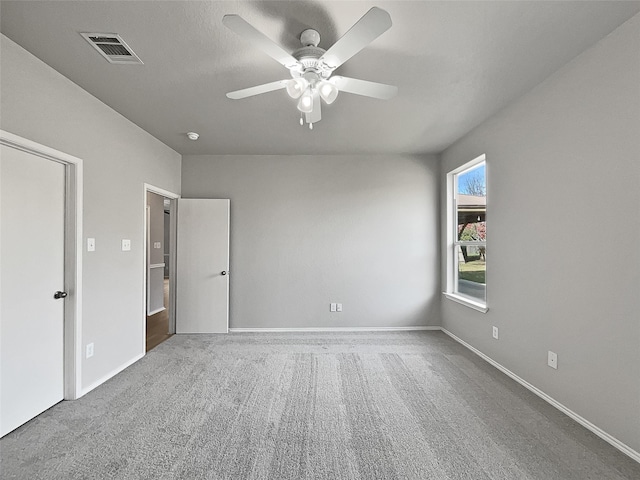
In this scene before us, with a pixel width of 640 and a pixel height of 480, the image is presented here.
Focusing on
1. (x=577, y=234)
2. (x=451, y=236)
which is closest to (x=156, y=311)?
(x=451, y=236)

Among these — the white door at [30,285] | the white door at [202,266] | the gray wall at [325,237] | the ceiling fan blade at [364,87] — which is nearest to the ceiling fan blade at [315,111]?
the ceiling fan blade at [364,87]

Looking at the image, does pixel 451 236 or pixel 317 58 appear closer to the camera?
pixel 317 58

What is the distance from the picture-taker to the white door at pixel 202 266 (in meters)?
4.38

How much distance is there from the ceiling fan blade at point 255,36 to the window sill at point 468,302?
3.01 meters

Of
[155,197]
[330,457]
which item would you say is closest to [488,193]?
[330,457]

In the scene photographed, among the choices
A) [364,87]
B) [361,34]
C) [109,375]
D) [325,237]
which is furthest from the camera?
[325,237]

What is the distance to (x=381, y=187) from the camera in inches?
181

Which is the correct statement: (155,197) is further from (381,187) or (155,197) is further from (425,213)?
(425,213)

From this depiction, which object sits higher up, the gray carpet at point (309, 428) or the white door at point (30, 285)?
the white door at point (30, 285)

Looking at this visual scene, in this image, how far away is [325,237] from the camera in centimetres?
458

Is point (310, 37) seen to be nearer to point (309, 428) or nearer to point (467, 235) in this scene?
point (309, 428)

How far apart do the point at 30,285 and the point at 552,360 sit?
12.6 feet

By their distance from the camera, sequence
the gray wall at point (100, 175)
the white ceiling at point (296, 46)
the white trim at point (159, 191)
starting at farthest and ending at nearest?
the white trim at point (159, 191), the gray wall at point (100, 175), the white ceiling at point (296, 46)

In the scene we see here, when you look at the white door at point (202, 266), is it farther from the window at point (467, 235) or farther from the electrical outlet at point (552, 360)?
the electrical outlet at point (552, 360)
